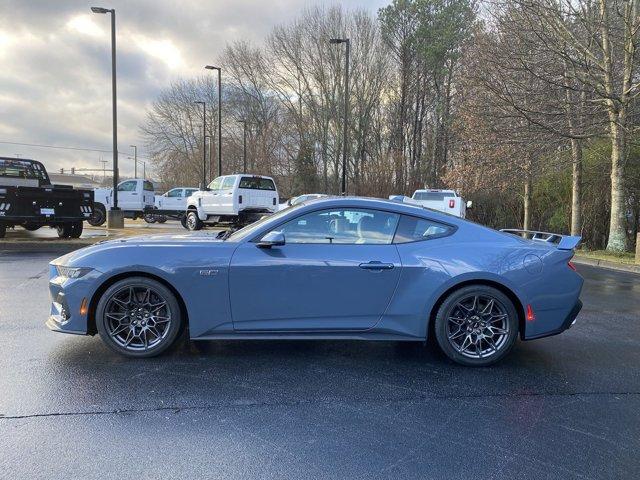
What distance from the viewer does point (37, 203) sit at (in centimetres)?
1230

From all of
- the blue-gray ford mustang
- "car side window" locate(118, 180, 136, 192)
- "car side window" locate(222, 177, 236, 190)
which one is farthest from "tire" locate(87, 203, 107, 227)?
the blue-gray ford mustang

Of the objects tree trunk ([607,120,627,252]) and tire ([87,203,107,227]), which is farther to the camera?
tire ([87,203,107,227])

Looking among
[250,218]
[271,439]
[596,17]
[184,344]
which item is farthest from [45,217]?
[596,17]

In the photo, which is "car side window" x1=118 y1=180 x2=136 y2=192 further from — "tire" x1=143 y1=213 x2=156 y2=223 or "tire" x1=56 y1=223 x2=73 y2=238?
"tire" x1=56 y1=223 x2=73 y2=238

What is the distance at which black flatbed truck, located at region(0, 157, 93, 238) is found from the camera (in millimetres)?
12070

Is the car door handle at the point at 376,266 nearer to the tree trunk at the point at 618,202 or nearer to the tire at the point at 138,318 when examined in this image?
the tire at the point at 138,318

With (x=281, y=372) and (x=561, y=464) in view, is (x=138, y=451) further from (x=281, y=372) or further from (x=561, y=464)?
(x=561, y=464)

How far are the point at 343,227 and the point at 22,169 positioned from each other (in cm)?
1369

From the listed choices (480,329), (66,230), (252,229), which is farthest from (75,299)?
(66,230)

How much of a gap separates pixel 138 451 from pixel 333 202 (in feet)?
8.14

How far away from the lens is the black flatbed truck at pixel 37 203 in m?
12.1

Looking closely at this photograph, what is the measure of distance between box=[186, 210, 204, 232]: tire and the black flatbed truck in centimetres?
572

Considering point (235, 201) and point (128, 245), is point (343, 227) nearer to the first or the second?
point (128, 245)

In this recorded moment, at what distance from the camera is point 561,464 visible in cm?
272
